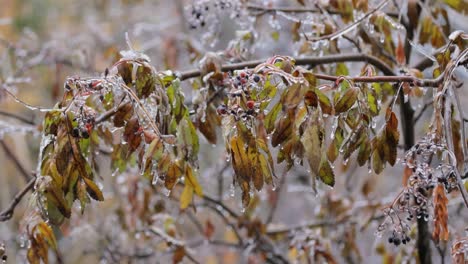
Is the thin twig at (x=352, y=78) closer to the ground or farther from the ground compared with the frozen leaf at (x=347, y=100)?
farther from the ground

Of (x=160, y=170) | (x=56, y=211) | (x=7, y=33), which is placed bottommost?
(x=56, y=211)

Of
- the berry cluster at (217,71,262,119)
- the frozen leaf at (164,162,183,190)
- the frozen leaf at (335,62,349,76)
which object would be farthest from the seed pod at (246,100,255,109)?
the frozen leaf at (335,62,349,76)

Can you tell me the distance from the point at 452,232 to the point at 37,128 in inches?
60.8

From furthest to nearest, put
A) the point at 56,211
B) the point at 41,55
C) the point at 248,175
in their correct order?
the point at 41,55, the point at 56,211, the point at 248,175

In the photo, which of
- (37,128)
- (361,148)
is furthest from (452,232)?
(37,128)

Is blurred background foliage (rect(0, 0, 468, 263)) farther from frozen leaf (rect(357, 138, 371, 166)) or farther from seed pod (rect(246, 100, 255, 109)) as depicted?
seed pod (rect(246, 100, 255, 109))

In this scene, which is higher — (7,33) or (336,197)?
(7,33)

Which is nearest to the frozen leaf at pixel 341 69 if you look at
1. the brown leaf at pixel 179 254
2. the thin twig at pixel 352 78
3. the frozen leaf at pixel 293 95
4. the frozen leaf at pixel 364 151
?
the thin twig at pixel 352 78

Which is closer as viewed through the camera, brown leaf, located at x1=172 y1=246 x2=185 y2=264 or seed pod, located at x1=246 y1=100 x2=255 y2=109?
seed pod, located at x1=246 y1=100 x2=255 y2=109

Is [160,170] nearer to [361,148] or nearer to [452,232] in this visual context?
[361,148]

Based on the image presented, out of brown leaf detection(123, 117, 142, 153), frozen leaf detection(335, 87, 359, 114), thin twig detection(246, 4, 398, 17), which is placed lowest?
brown leaf detection(123, 117, 142, 153)

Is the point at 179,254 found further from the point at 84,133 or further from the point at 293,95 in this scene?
the point at 293,95

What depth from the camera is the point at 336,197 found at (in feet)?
9.86

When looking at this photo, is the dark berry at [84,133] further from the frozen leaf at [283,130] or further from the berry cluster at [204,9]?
the berry cluster at [204,9]
